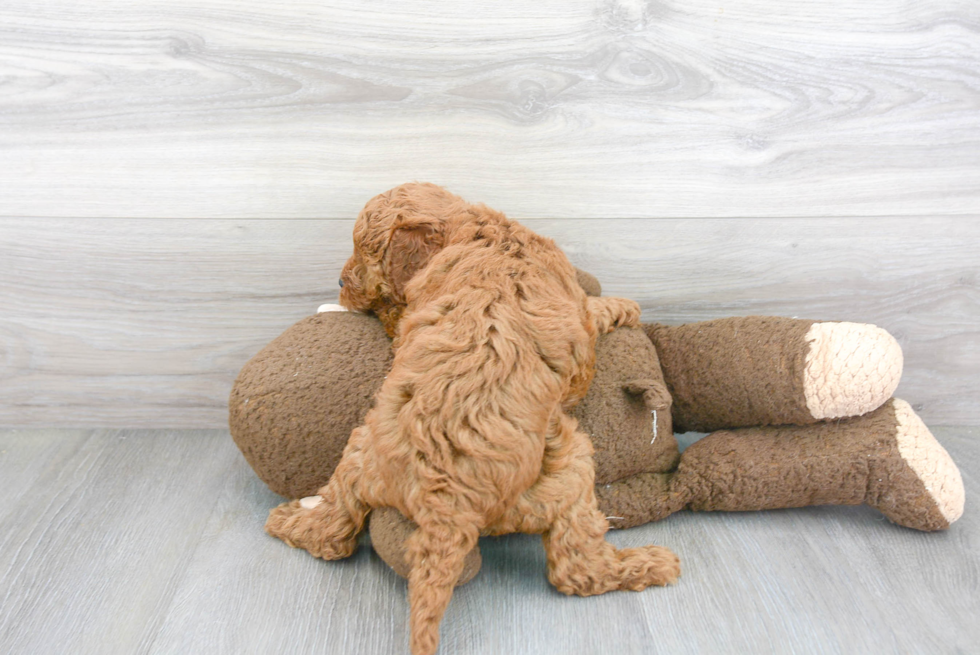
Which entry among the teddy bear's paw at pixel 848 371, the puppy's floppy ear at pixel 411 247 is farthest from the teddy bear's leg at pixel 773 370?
the puppy's floppy ear at pixel 411 247

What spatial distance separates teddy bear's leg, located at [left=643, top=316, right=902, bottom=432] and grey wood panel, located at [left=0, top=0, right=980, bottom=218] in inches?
10.6

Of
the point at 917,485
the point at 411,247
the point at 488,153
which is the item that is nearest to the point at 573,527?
the point at 411,247

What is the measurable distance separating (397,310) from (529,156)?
400 mm

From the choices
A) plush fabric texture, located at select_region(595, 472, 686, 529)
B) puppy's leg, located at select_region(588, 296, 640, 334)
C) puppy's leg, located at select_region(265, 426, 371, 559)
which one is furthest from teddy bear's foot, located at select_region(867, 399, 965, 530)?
puppy's leg, located at select_region(265, 426, 371, 559)

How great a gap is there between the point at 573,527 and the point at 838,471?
0.47 meters

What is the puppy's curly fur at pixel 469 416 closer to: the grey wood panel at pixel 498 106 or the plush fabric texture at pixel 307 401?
the plush fabric texture at pixel 307 401

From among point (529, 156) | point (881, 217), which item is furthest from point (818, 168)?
point (529, 156)

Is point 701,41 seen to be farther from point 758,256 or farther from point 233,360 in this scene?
point 233,360

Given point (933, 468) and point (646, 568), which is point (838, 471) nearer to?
point (933, 468)

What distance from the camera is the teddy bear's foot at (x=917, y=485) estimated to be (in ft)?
3.46

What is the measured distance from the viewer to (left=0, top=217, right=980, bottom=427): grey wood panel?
51.1 inches

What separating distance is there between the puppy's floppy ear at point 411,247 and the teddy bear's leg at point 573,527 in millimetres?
311

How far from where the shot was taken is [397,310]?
107 centimetres

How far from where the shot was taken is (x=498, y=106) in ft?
4.03
